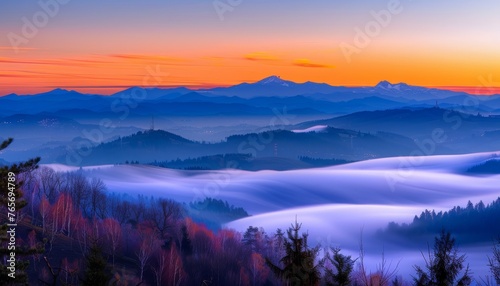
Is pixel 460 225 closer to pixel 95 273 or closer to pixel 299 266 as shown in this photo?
pixel 299 266

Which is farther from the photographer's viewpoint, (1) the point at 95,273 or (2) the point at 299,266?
(2) the point at 299,266

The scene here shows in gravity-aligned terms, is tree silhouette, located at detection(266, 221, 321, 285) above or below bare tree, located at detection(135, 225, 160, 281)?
below

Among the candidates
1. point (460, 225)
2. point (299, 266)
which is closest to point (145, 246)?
point (299, 266)

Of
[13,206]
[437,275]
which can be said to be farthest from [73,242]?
[437,275]

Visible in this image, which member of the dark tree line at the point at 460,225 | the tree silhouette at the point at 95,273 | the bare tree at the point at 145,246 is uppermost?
the dark tree line at the point at 460,225

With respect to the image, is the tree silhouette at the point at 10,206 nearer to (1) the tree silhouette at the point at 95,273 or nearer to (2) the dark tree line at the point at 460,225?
(1) the tree silhouette at the point at 95,273

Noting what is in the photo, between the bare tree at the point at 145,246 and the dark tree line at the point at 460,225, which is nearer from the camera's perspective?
the bare tree at the point at 145,246

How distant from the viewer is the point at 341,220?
17538 cm

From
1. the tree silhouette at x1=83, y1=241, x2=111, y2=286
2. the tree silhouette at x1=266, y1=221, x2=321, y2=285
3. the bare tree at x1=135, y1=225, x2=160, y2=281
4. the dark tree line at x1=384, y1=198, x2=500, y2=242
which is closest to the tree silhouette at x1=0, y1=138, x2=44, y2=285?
the tree silhouette at x1=83, y1=241, x2=111, y2=286

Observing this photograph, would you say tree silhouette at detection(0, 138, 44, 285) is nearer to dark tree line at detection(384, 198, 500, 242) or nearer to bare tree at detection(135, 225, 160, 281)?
bare tree at detection(135, 225, 160, 281)

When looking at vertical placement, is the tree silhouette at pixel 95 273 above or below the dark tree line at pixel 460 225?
below

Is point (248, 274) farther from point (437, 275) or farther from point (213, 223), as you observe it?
point (213, 223)

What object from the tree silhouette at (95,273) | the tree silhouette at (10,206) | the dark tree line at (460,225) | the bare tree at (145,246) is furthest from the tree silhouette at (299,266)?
the dark tree line at (460,225)

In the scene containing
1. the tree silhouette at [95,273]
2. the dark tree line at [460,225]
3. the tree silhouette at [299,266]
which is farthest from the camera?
the dark tree line at [460,225]
